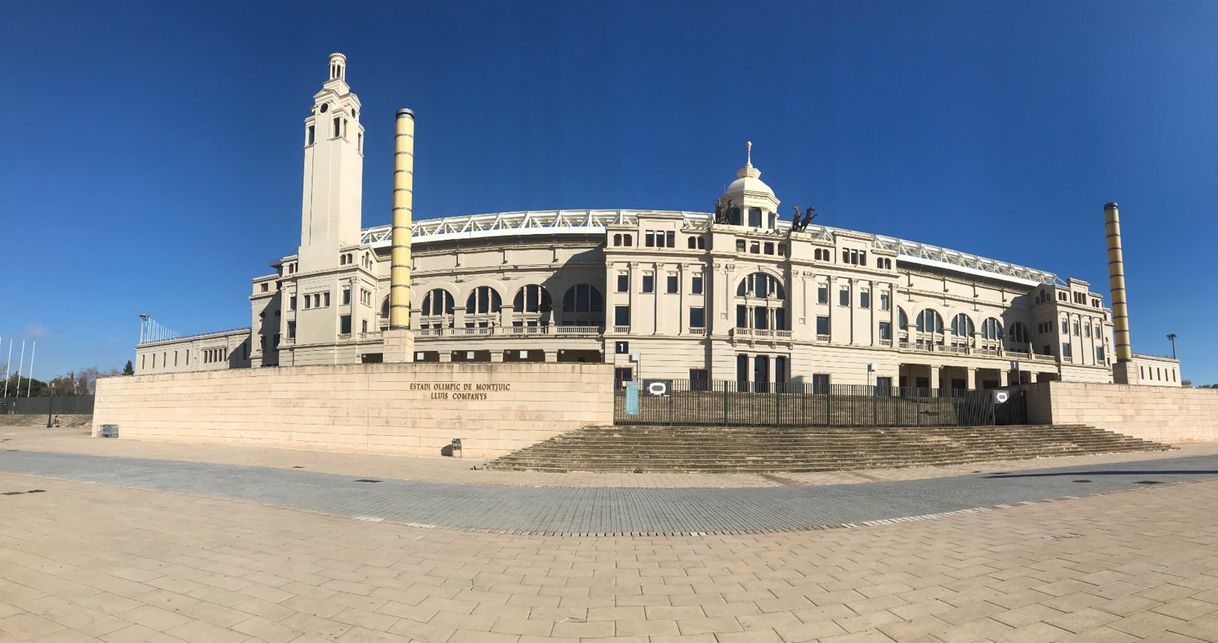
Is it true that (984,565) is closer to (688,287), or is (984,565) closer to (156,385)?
(156,385)

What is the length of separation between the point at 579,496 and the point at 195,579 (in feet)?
28.1

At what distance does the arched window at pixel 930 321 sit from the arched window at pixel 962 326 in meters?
1.98

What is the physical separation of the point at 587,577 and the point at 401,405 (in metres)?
19.5

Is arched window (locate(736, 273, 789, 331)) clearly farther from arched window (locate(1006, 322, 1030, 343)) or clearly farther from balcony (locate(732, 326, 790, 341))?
arched window (locate(1006, 322, 1030, 343))

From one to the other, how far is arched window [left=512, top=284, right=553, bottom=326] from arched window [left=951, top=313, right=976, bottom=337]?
47.1 m

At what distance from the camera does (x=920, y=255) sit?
71562 mm

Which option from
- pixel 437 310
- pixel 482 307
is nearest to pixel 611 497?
pixel 482 307

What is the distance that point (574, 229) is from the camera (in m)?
58.6

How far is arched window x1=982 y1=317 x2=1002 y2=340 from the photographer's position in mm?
67250

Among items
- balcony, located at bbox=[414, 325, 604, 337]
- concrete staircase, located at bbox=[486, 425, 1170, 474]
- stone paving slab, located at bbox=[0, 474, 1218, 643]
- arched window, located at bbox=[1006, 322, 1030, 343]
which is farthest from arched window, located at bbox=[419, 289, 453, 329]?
arched window, located at bbox=[1006, 322, 1030, 343]

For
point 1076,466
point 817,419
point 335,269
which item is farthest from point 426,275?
point 1076,466

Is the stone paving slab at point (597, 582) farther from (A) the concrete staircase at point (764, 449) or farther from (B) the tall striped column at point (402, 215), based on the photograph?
(B) the tall striped column at point (402, 215)

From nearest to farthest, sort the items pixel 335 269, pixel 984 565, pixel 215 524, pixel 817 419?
pixel 984 565 < pixel 215 524 < pixel 817 419 < pixel 335 269

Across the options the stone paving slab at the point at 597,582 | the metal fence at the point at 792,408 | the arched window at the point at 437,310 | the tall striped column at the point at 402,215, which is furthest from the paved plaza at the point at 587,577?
the arched window at the point at 437,310
